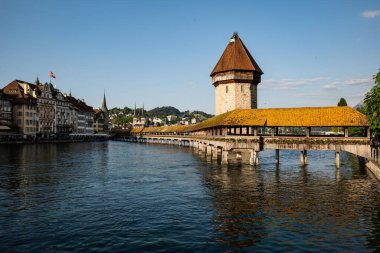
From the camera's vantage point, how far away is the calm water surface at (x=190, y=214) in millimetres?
13961

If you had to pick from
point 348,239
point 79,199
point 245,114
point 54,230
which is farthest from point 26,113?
point 348,239

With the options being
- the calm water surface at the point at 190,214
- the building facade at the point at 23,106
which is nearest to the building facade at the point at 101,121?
the building facade at the point at 23,106

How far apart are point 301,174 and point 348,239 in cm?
2026

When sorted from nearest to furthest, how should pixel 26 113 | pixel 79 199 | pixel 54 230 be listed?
pixel 54 230, pixel 79 199, pixel 26 113

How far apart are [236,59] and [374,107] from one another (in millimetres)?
29259

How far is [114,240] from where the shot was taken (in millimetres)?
14328

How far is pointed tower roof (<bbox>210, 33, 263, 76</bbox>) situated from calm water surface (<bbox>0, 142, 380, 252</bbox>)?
105 ft

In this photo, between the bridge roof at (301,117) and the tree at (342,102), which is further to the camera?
the tree at (342,102)

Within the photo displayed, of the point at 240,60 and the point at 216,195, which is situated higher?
the point at 240,60

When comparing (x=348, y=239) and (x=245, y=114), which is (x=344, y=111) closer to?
(x=245, y=114)

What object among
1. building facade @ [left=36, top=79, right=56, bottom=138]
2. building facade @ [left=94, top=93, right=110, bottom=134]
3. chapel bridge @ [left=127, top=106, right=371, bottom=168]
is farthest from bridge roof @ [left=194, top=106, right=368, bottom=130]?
building facade @ [left=94, top=93, right=110, bottom=134]

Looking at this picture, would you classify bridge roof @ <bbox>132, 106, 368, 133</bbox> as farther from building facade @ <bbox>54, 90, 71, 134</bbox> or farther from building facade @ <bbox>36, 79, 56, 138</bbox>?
building facade @ <bbox>54, 90, 71, 134</bbox>

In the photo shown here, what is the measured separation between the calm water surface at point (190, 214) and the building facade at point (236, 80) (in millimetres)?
29624

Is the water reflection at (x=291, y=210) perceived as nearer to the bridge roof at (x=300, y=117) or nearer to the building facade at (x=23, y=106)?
the bridge roof at (x=300, y=117)
